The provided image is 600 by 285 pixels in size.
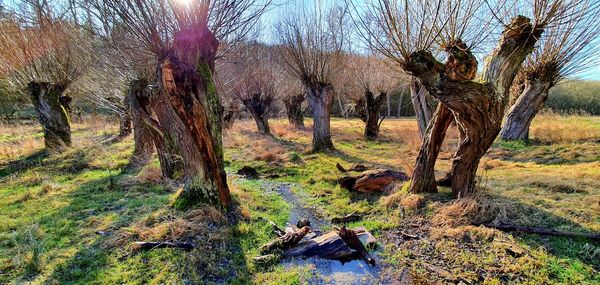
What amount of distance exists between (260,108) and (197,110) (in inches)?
604

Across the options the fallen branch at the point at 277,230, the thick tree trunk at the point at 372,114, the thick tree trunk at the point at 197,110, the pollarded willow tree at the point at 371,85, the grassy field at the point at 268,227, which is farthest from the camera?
the thick tree trunk at the point at 372,114

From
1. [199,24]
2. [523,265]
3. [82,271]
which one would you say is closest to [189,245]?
[82,271]

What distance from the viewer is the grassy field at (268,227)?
3953mm

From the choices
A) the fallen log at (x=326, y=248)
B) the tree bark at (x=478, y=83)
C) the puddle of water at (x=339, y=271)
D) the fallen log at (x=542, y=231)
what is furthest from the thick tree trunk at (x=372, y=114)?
the puddle of water at (x=339, y=271)

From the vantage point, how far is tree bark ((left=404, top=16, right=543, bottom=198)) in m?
Result: 4.94

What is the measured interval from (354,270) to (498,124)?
3.14 m

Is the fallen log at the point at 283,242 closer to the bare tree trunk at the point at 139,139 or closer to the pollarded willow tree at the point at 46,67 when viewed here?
the bare tree trunk at the point at 139,139

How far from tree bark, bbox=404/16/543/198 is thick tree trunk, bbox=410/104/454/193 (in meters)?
0.47

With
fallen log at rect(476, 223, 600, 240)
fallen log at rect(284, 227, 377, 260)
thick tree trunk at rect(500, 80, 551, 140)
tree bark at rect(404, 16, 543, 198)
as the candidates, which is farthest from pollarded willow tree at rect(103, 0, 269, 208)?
thick tree trunk at rect(500, 80, 551, 140)

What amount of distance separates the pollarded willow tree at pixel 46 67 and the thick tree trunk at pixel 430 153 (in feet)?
35.3

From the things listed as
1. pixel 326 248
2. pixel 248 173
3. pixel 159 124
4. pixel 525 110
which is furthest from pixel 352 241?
pixel 525 110

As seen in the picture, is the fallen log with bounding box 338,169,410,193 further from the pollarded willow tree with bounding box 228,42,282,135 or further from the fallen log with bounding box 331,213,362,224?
the pollarded willow tree with bounding box 228,42,282,135

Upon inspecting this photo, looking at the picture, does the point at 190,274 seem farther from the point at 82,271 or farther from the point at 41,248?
the point at 41,248

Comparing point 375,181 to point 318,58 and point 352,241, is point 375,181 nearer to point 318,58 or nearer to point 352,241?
point 352,241
